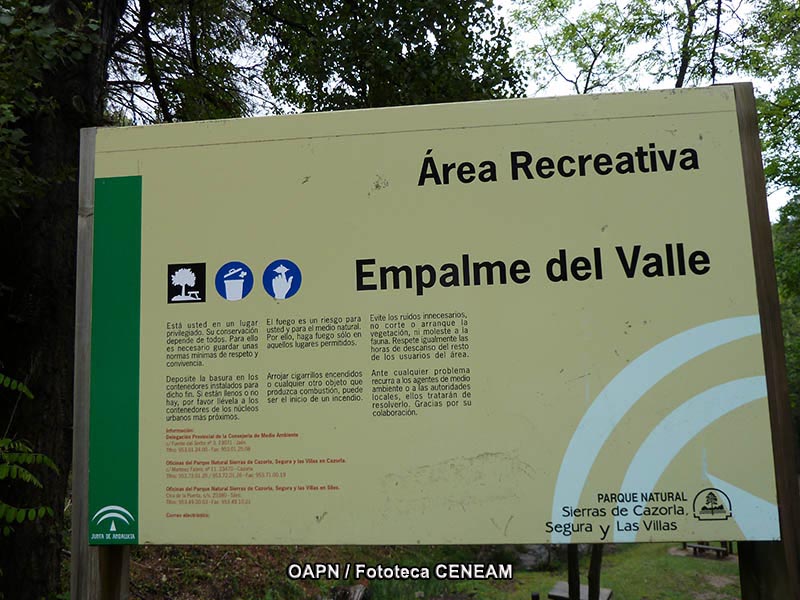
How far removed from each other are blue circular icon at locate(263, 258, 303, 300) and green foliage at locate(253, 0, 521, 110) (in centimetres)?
363

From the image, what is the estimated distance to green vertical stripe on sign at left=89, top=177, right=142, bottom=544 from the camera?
275 cm

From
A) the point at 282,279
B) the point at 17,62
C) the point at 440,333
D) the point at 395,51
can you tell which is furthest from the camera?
the point at 395,51

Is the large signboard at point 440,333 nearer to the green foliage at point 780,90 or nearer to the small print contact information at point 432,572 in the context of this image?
the small print contact information at point 432,572

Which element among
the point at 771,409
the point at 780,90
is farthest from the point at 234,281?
the point at 780,90

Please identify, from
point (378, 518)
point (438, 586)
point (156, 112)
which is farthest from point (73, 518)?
point (156, 112)

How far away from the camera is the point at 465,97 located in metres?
6.25

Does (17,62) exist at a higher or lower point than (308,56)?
lower

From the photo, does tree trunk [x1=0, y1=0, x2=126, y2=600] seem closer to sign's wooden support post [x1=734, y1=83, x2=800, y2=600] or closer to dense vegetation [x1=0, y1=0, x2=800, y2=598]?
dense vegetation [x1=0, y1=0, x2=800, y2=598]

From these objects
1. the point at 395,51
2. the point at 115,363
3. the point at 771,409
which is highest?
the point at 395,51

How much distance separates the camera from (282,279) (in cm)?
280

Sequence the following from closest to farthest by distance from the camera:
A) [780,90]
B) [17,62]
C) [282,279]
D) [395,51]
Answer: [282,279]
[17,62]
[395,51]
[780,90]

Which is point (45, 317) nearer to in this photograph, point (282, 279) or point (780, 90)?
point (282, 279)

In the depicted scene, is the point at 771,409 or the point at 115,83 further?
the point at 115,83

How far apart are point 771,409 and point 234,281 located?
2211 mm
